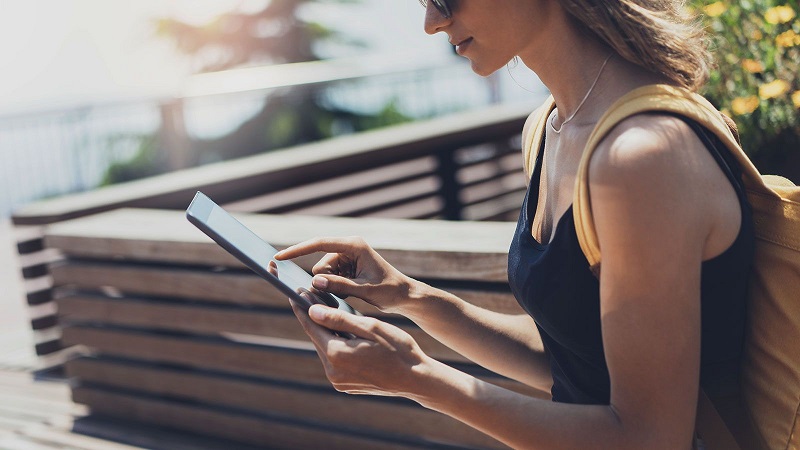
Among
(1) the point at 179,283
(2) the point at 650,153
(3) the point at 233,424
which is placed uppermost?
(2) the point at 650,153

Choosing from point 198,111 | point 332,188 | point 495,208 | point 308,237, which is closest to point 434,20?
point 308,237

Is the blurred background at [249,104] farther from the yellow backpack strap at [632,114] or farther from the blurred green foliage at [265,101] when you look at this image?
the yellow backpack strap at [632,114]

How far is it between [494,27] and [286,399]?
2.05 m

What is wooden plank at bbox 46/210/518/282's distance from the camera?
8.33 ft

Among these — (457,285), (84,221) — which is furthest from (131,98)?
(457,285)

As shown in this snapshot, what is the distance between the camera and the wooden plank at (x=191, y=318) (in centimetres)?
306

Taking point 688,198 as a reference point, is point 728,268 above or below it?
below

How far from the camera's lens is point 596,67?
1406 millimetres

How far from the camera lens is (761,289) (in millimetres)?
1295

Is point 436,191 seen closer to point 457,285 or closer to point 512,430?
point 457,285

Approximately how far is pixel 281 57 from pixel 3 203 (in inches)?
367

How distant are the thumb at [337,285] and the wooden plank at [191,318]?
3.45ft

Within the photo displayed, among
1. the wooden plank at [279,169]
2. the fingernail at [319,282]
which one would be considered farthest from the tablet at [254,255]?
the wooden plank at [279,169]

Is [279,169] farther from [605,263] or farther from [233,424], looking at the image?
[605,263]
